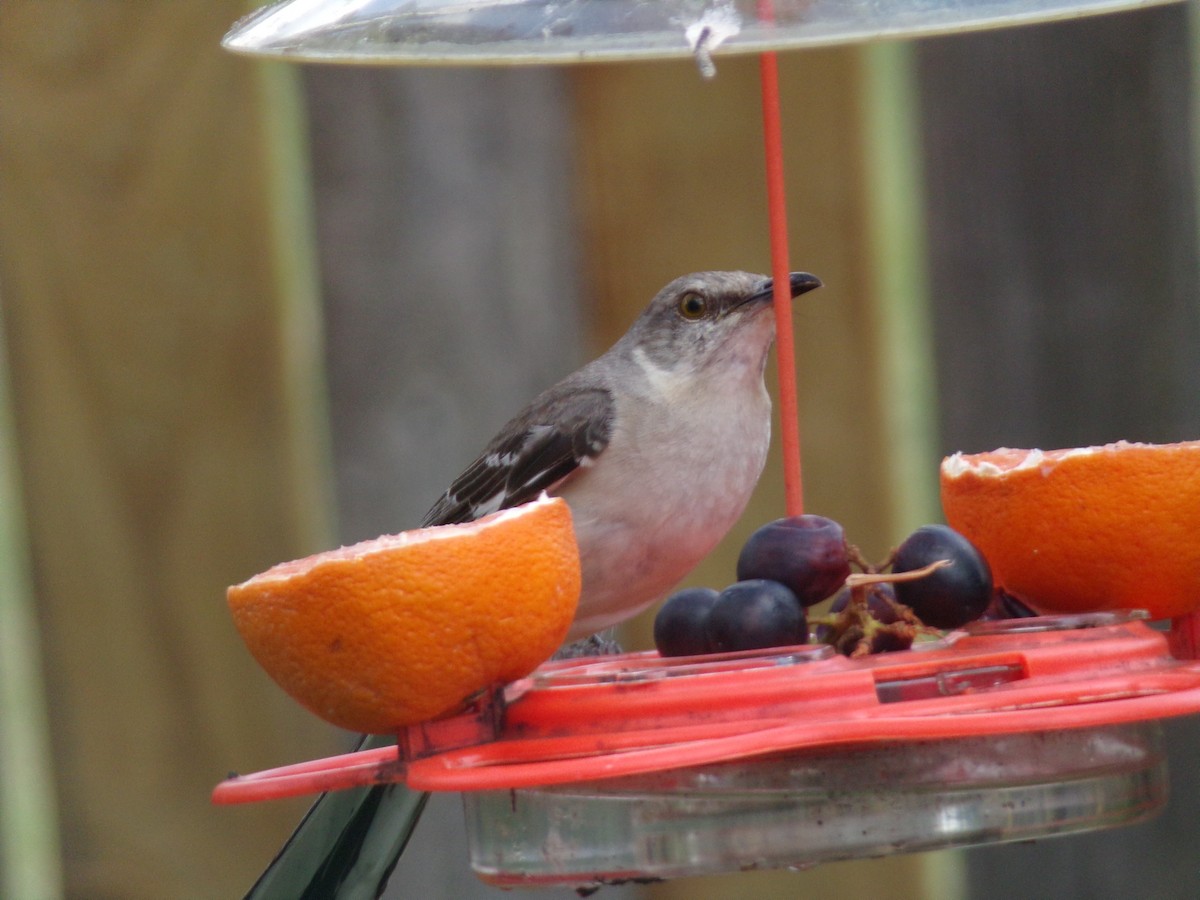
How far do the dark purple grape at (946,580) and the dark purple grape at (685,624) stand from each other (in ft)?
0.76

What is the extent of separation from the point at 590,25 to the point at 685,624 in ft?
2.37

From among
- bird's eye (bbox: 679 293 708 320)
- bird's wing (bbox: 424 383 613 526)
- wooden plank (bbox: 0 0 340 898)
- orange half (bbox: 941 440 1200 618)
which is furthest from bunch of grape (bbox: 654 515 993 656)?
wooden plank (bbox: 0 0 340 898)

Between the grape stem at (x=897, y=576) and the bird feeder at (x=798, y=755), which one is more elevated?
the grape stem at (x=897, y=576)

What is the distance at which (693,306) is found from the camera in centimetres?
295

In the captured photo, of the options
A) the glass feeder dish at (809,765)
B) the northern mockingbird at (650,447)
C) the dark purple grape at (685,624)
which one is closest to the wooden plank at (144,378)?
the northern mockingbird at (650,447)

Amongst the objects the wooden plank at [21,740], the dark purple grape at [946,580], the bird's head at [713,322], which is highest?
the bird's head at [713,322]

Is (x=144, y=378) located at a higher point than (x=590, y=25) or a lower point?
lower

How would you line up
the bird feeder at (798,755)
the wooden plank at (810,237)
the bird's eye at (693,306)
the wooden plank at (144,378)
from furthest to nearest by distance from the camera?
the wooden plank at (810,237) → the bird's eye at (693,306) → the wooden plank at (144,378) → the bird feeder at (798,755)

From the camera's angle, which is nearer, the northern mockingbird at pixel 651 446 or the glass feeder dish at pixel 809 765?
the glass feeder dish at pixel 809 765

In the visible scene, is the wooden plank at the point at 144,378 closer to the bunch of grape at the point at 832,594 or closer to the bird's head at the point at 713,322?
the bird's head at the point at 713,322

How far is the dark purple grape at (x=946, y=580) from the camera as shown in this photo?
5.95 feet

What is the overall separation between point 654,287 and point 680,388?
0.47m

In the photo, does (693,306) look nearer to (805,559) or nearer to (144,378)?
(144,378)

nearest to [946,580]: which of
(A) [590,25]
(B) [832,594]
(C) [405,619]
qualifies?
(B) [832,594]
